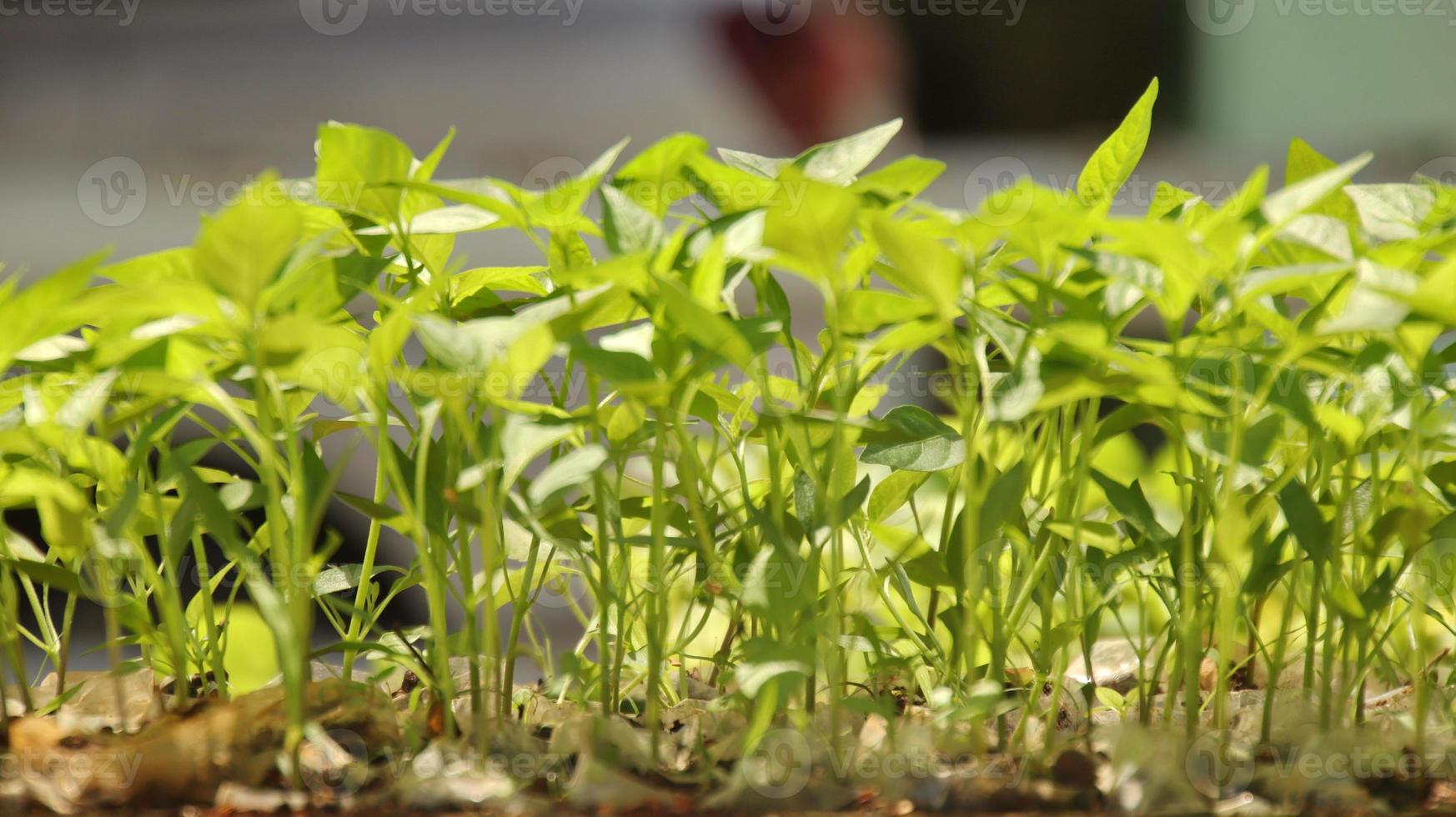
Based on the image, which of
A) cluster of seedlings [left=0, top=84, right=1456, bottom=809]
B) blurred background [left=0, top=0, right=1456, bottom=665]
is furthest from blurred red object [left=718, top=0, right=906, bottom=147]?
cluster of seedlings [left=0, top=84, right=1456, bottom=809]

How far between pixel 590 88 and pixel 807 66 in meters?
0.55

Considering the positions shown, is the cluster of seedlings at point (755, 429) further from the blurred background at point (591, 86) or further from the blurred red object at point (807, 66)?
the blurred background at point (591, 86)

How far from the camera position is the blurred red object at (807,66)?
1.95 meters

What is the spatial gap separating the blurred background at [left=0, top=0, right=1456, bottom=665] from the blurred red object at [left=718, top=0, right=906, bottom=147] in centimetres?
14

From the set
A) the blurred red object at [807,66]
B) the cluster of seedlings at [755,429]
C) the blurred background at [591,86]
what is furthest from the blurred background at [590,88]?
the cluster of seedlings at [755,429]

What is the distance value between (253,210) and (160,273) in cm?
9

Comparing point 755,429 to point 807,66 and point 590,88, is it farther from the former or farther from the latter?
point 590,88

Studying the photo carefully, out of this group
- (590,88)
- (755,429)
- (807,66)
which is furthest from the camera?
(590,88)

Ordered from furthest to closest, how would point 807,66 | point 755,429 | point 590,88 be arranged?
point 590,88 → point 807,66 → point 755,429

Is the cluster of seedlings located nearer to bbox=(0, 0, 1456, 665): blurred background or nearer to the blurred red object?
the blurred red object

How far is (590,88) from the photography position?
2297mm

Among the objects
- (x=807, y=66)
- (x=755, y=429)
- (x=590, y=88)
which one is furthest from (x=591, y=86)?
(x=755, y=429)

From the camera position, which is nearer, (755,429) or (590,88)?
(755,429)

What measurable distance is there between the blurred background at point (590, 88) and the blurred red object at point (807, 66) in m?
0.14
